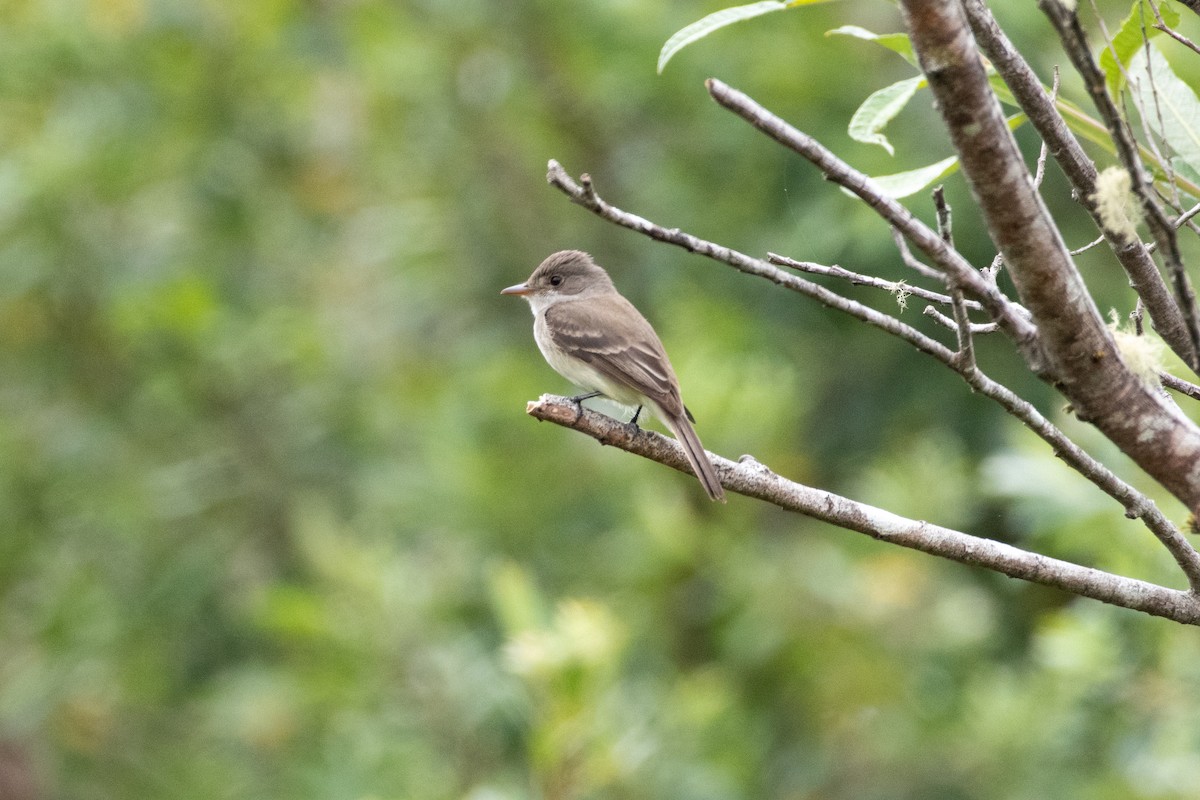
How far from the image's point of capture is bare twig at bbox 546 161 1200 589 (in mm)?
1589

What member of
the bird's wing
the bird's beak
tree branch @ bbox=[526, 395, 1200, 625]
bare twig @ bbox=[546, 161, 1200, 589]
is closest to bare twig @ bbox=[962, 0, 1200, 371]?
bare twig @ bbox=[546, 161, 1200, 589]

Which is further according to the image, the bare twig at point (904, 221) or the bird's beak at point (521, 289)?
the bird's beak at point (521, 289)

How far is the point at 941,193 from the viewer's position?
155cm

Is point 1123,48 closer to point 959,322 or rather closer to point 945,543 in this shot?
point 959,322

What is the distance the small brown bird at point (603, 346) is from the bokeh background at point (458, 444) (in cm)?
60

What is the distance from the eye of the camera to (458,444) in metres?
5.91

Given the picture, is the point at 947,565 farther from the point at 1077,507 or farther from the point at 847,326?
the point at 1077,507

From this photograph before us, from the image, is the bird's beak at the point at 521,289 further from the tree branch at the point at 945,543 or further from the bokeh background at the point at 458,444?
the tree branch at the point at 945,543

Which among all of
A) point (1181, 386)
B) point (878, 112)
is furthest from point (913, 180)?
point (1181, 386)

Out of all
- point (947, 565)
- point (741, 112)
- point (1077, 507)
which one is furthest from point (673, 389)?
point (741, 112)

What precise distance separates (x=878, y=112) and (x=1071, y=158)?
264 mm

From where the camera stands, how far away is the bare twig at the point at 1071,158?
1.59m

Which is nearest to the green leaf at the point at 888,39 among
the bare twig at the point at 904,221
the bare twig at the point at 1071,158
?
the bare twig at the point at 1071,158

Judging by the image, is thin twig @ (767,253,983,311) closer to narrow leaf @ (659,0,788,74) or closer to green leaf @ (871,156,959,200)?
green leaf @ (871,156,959,200)
